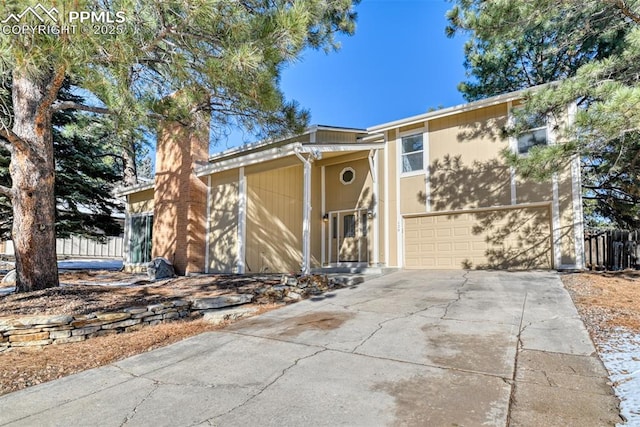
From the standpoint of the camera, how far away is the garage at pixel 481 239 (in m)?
9.80

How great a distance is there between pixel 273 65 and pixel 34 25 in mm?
2872

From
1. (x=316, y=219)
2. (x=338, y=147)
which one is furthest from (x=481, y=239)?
(x=316, y=219)

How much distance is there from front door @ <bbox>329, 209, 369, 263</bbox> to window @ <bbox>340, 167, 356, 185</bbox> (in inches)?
40.5

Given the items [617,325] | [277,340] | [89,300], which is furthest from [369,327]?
[89,300]

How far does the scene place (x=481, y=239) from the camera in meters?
10.6

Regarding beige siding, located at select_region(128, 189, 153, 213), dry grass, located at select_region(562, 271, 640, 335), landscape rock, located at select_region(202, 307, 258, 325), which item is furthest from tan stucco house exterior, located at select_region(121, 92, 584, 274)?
landscape rock, located at select_region(202, 307, 258, 325)

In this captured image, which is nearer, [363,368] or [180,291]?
[363,368]

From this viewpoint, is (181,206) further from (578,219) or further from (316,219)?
(578,219)

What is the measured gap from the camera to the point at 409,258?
11.5 metres

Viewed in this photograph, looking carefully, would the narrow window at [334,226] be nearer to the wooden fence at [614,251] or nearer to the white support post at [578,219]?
the white support post at [578,219]

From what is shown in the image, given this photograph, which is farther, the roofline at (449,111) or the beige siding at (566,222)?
the roofline at (449,111)

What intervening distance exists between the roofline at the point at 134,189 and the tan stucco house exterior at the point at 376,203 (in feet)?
0.24

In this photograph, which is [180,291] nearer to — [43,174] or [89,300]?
[89,300]

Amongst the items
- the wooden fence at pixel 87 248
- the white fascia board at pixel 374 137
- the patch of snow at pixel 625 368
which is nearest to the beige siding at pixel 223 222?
the white fascia board at pixel 374 137
